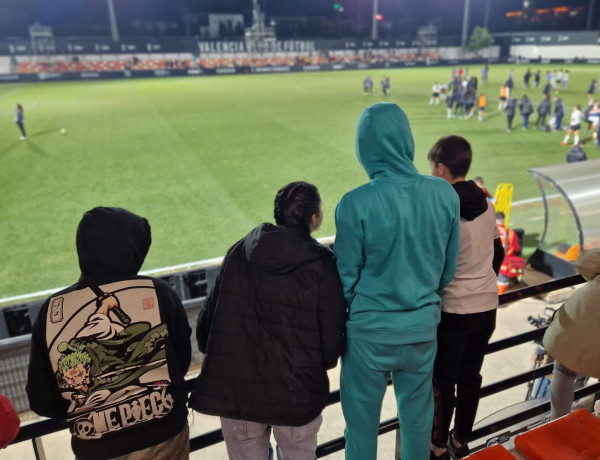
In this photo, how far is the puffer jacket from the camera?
5.68 feet

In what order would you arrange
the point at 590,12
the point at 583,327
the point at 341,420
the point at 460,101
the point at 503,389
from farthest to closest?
the point at 590,12 → the point at 460,101 → the point at 341,420 → the point at 503,389 → the point at 583,327

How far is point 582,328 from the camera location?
2.03m

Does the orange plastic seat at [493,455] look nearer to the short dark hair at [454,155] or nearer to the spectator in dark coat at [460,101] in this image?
the short dark hair at [454,155]

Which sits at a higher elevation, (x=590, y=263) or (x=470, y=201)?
(x=470, y=201)

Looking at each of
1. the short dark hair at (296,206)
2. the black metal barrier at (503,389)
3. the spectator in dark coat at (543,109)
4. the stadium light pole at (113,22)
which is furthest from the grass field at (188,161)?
the stadium light pole at (113,22)

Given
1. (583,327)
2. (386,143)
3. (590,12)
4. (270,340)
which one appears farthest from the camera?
(590,12)

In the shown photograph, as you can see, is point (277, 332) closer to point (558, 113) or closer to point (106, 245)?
point (106, 245)

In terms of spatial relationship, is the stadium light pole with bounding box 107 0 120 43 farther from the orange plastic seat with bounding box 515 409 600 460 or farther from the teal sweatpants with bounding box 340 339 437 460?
the orange plastic seat with bounding box 515 409 600 460

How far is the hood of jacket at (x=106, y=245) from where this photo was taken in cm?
169

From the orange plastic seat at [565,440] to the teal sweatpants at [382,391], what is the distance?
368 millimetres

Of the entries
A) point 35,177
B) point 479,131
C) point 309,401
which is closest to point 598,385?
point 309,401

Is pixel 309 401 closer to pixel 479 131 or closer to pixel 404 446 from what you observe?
pixel 404 446

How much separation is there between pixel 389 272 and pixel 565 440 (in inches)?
35.6

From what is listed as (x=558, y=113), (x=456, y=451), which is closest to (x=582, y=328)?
(x=456, y=451)
